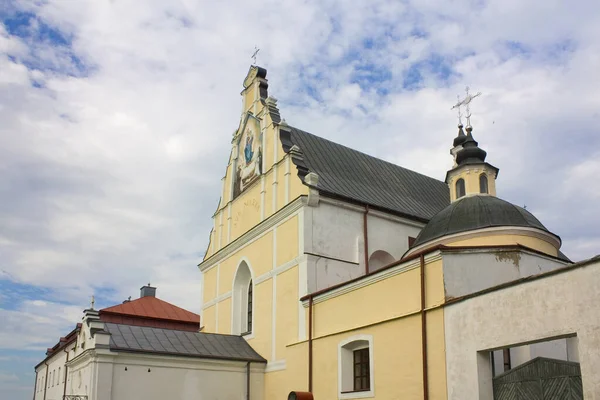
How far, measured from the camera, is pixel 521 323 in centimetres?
1114

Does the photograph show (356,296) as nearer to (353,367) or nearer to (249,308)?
(353,367)

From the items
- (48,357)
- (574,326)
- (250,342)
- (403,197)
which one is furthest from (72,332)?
(574,326)

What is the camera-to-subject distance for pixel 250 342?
22.3m

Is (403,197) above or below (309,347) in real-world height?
above

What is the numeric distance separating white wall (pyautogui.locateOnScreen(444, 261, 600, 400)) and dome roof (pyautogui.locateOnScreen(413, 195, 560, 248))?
646 cm

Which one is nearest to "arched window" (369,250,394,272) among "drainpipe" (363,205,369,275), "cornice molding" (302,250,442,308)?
"drainpipe" (363,205,369,275)

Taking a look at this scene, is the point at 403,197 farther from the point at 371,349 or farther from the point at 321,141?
the point at 371,349

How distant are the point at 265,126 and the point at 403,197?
598 cm

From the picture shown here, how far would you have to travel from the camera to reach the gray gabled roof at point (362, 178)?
72.1 feet

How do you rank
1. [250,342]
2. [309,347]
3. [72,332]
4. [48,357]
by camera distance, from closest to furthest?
[309,347] < [250,342] < [72,332] < [48,357]

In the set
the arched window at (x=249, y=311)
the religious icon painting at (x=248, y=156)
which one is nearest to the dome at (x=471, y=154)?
the religious icon painting at (x=248, y=156)

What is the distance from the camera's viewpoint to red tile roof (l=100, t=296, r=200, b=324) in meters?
34.1

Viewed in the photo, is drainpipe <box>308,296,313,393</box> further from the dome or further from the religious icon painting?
the dome

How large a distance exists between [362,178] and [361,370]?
943cm
